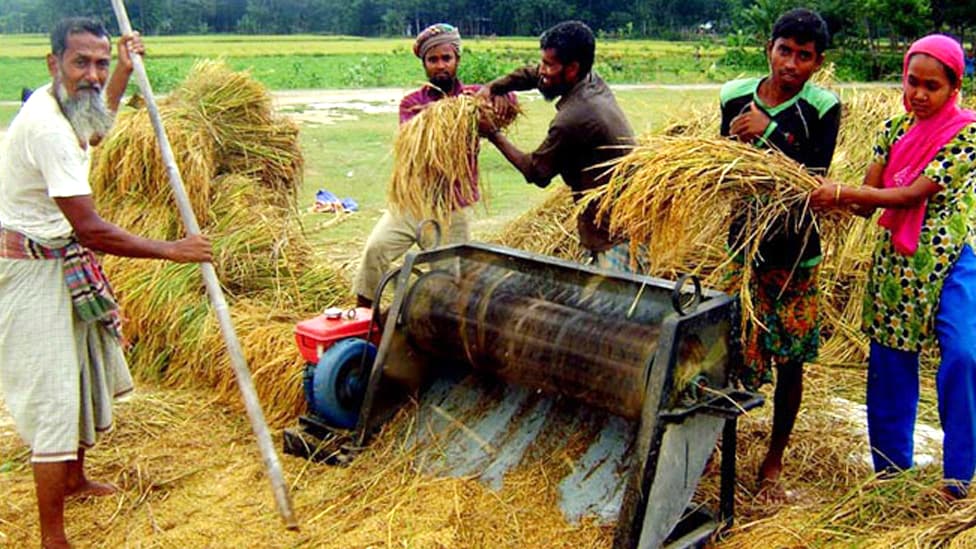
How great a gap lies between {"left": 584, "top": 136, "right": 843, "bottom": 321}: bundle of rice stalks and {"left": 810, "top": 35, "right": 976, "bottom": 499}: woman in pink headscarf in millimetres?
144

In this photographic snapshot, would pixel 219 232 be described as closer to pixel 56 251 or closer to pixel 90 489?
pixel 90 489

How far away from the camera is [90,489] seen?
415cm

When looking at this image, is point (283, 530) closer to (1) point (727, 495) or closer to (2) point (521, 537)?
(2) point (521, 537)

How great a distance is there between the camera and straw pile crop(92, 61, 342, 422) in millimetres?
5469

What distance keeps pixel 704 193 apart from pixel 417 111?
1932mm

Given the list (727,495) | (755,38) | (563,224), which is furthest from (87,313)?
(755,38)

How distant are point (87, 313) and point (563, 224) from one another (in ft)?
12.8

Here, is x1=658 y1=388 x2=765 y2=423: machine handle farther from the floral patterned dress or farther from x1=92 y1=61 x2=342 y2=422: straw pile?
x1=92 y1=61 x2=342 y2=422: straw pile

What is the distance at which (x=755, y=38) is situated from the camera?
32.8 m

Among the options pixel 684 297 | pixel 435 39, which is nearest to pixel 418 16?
pixel 435 39

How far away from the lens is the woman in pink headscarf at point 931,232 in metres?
3.37

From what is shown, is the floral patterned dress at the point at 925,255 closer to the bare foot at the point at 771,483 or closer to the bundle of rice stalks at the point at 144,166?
the bare foot at the point at 771,483

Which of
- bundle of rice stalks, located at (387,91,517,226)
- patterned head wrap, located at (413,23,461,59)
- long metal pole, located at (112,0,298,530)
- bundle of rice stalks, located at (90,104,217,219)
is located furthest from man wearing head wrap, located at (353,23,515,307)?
bundle of rice stalks, located at (90,104,217,219)

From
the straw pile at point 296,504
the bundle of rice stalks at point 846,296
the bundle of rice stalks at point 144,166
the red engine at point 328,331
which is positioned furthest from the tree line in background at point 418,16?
the straw pile at point 296,504
